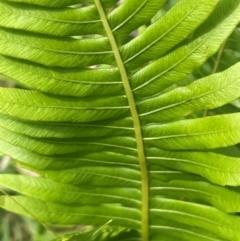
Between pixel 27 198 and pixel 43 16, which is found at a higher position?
pixel 43 16

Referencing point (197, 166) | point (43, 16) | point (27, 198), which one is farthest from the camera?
point (27, 198)

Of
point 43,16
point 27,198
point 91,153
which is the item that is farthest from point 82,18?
point 27,198

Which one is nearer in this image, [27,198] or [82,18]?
[82,18]

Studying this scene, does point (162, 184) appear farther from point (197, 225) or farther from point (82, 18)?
point (82, 18)

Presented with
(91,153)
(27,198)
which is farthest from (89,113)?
(27,198)

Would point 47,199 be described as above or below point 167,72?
below

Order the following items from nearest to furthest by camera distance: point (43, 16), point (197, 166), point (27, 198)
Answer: point (43, 16) → point (197, 166) → point (27, 198)

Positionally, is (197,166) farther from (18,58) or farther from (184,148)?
(18,58)
